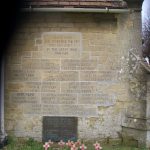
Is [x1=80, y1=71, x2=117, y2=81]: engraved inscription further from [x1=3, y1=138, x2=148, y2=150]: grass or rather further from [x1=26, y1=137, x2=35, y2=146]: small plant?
[x1=26, y1=137, x2=35, y2=146]: small plant

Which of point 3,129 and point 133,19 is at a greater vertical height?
point 133,19

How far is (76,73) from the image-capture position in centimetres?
804

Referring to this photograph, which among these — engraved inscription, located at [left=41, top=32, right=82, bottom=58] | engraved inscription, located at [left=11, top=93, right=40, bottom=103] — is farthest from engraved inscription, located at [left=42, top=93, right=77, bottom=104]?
engraved inscription, located at [left=41, top=32, right=82, bottom=58]

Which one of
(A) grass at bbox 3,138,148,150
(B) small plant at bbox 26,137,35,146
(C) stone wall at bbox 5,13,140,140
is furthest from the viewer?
(C) stone wall at bbox 5,13,140,140

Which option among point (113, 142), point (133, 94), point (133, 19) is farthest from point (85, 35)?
point (113, 142)

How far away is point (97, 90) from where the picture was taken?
8.05m

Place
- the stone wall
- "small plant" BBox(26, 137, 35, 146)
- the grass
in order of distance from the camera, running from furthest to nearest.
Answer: the stone wall → "small plant" BBox(26, 137, 35, 146) → the grass

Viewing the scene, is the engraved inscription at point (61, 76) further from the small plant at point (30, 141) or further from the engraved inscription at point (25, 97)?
the small plant at point (30, 141)

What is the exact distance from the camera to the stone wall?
316 inches

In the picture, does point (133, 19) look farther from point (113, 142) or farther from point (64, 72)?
point (113, 142)

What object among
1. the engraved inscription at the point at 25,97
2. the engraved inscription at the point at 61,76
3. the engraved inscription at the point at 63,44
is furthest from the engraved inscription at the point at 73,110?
the engraved inscription at the point at 63,44

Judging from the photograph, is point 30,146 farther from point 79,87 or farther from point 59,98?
point 79,87

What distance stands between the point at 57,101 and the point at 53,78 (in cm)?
45

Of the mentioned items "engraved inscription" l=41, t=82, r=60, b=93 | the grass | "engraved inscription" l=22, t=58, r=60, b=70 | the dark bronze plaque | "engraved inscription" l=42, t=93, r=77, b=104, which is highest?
"engraved inscription" l=22, t=58, r=60, b=70
